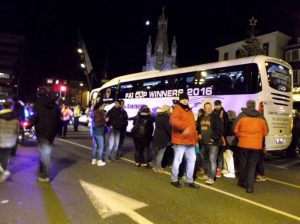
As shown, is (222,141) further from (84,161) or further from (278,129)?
(278,129)

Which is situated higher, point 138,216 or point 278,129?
point 278,129

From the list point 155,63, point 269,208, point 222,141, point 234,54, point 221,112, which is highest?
point 155,63

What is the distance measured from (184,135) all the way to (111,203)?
2.14 metres

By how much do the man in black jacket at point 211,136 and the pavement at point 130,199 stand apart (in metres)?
0.40

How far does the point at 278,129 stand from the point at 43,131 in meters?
8.17

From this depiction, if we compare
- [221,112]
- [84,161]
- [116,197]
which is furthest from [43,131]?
[221,112]

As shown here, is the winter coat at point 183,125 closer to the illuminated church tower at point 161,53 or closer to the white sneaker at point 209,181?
the white sneaker at point 209,181

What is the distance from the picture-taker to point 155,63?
121 meters

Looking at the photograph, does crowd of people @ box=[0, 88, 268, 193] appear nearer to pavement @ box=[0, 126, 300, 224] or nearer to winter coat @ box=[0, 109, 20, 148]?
winter coat @ box=[0, 109, 20, 148]

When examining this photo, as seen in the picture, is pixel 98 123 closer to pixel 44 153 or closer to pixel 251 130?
pixel 44 153

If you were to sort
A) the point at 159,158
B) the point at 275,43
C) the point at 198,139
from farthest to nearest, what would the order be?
the point at 275,43 → the point at 159,158 → the point at 198,139

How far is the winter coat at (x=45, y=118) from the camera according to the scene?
23.5ft

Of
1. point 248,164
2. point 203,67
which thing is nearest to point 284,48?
point 203,67

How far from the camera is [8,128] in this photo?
723cm
